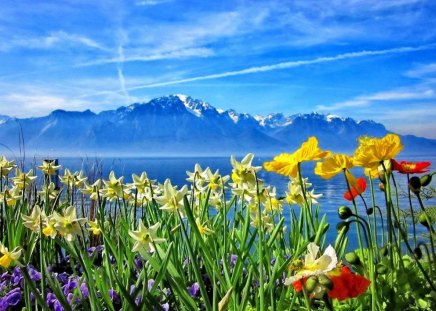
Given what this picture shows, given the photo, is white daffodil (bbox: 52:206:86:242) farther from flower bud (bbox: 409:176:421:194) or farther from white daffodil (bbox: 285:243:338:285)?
flower bud (bbox: 409:176:421:194)

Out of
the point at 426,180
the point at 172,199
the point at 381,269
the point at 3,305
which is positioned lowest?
the point at 3,305

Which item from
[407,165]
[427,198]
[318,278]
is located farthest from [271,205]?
[427,198]

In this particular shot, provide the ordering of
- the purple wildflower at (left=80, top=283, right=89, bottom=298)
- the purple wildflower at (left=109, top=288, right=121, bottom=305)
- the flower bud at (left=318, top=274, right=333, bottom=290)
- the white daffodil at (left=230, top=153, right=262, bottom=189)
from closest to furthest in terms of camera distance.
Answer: the flower bud at (left=318, top=274, right=333, bottom=290) → the white daffodil at (left=230, top=153, right=262, bottom=189) → the purple wildflower at (left=109, top=288, right=121, bottom=305) → the purple wildflower at (left=80, top=283, right=89, bottom=298)

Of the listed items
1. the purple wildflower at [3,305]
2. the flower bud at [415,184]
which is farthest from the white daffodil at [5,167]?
the flower bud at [415,184]

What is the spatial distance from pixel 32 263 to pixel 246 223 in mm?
1683

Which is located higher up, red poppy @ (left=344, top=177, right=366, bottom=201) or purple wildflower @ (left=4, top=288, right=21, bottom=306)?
red poppy @ (left=344, top=177, right=366, bottom=201)

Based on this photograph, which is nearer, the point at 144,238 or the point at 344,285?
the point at 344,285

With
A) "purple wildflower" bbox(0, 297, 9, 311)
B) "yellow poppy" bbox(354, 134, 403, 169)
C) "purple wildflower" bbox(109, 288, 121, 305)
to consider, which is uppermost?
"yellow poppy" bbox(354, 134, 403, 169)

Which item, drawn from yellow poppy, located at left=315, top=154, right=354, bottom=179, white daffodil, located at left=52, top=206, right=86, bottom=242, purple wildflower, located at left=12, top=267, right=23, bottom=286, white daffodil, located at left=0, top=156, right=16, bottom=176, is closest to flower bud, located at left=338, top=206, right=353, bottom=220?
yellow poppy, located at left=315, top=154, right=354, bottom=179

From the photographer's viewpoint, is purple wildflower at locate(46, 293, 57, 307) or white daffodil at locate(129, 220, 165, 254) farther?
purple wildflower at locate(46, 293, 57, 307)

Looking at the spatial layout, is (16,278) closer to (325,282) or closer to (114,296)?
(114,296)

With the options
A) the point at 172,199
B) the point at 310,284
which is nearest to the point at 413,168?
the point at 172,199

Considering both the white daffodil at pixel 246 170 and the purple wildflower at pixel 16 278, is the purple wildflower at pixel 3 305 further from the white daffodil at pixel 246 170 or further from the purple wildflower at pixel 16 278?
the white daffodil at pixel 246 170

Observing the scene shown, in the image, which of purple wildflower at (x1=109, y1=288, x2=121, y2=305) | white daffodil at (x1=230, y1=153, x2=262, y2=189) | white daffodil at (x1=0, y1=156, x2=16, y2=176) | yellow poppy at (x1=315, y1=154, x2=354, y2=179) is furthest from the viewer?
white daffodil at (x1=0, y1=156, x2=16, y2=176)
